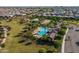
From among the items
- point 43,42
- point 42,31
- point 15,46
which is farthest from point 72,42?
point 15,46

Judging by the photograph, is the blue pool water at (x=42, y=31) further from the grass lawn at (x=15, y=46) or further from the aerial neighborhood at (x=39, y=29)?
the grass lawn at (x=15, y=46)

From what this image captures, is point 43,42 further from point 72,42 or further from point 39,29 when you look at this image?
point 72,42

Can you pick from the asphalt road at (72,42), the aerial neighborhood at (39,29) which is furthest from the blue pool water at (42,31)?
the asphalt road at (72,42)

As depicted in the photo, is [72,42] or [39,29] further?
[39,29]

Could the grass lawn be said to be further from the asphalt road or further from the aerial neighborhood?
the asphalt road

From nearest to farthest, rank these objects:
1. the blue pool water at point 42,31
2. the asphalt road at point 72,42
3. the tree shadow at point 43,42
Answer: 1. the asphalt road at point 72,42
2. the tree shadow at point 43,42
3. the blue pool water at point 42,31

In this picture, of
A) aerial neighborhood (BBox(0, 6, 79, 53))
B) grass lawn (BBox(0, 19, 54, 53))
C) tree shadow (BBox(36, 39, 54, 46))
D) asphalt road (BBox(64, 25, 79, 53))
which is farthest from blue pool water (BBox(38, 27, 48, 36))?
asphalt road (BBox(64, 25, 79, 53))

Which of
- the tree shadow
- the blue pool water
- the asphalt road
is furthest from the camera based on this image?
the blue pool water
